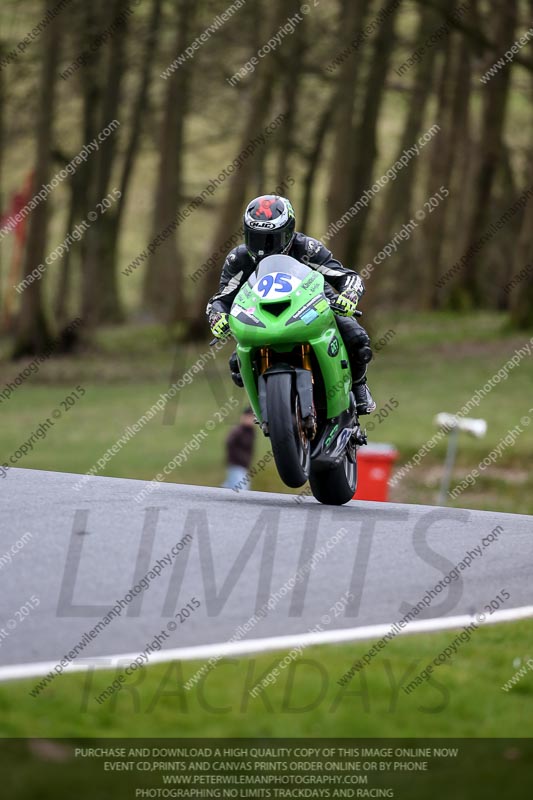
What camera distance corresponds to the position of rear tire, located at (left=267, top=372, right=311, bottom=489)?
8.87 meters

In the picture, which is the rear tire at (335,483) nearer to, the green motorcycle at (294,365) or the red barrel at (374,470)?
the green motorcycle at (294,365)

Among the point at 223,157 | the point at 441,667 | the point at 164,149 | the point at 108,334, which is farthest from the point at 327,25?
the point at 441,667

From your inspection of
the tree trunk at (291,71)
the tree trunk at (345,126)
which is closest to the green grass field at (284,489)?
the tree trunk at (345,126)

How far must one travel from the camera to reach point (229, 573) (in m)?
7.09

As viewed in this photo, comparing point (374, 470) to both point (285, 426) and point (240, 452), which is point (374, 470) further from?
point (285, 426)

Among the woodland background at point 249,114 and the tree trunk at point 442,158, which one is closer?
the woodland background at point 249,114

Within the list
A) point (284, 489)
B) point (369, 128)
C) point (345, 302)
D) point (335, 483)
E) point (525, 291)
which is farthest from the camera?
point (369, 128)

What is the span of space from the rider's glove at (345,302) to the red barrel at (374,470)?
7.80 metres

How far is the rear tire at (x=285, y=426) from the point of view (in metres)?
8.87

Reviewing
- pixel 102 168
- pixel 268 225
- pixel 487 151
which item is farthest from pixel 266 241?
pixel 487 151

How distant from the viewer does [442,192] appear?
39531 millimetres

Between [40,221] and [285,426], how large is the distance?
25.5 meters

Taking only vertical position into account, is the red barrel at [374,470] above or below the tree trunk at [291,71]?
above

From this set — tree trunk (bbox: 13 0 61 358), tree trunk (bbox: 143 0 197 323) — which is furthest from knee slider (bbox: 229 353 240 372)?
tree trunk (bbox: 143 0 197 323)
